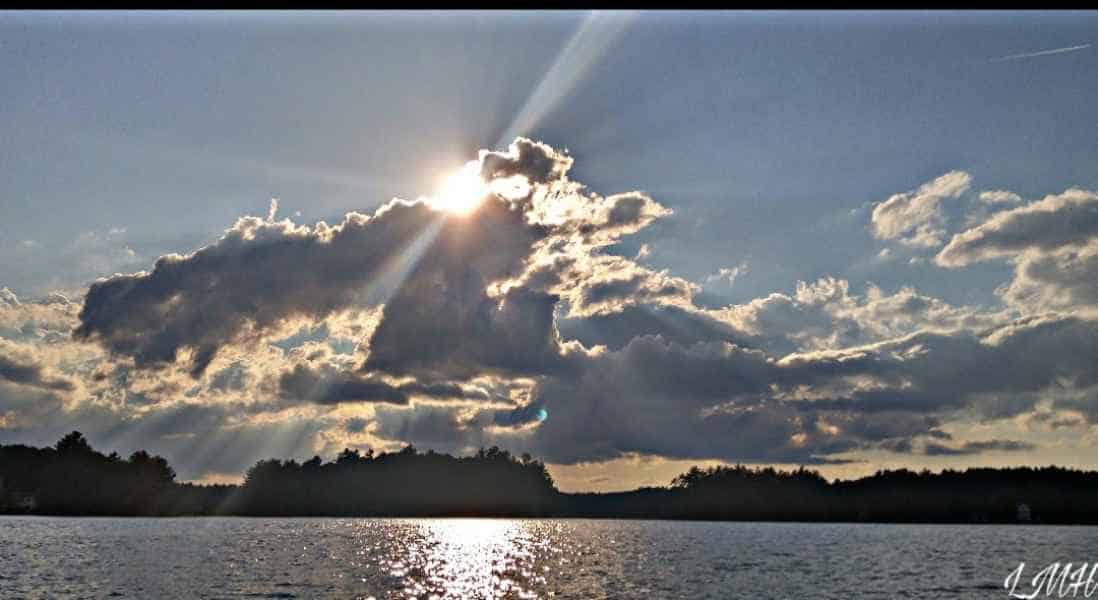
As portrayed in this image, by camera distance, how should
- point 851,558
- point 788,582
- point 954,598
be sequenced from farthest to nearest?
point 851,558, point 788,582, point 954,598

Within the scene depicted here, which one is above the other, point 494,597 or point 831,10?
point 831,10

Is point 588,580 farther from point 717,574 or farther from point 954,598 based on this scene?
point 954,598

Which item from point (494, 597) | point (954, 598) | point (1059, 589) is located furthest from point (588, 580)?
point (1059, 589)

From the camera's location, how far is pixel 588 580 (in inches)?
4985

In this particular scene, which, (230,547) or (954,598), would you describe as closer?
(954,598)
